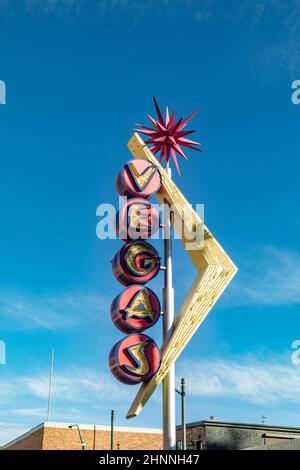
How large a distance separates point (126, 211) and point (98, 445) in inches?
1374

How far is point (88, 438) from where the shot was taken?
53906 mm

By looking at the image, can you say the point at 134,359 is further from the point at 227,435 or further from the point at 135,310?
the point at 227,435

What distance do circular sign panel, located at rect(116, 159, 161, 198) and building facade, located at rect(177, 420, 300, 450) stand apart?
16.3 m

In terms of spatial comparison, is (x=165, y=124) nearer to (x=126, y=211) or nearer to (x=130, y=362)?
(x=126, y=211)

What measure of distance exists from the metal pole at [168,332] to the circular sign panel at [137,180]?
1122 millimetres

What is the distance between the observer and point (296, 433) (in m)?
39.1

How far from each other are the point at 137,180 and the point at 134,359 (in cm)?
770

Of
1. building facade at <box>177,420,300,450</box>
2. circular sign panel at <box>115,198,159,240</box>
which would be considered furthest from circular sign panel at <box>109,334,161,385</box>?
building facade at <box>177,420,300,450</box>

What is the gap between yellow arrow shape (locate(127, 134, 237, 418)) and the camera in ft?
77.4

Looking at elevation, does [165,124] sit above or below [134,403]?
above

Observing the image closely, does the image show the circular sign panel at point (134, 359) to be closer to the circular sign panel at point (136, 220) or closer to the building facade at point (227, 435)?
the circular sign panel at point (136, 220)

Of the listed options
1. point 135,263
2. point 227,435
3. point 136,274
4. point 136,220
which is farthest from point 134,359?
point 227,435

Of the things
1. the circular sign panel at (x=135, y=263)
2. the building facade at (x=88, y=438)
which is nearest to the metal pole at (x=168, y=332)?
the circular sign panel at (x=135, y=263)
